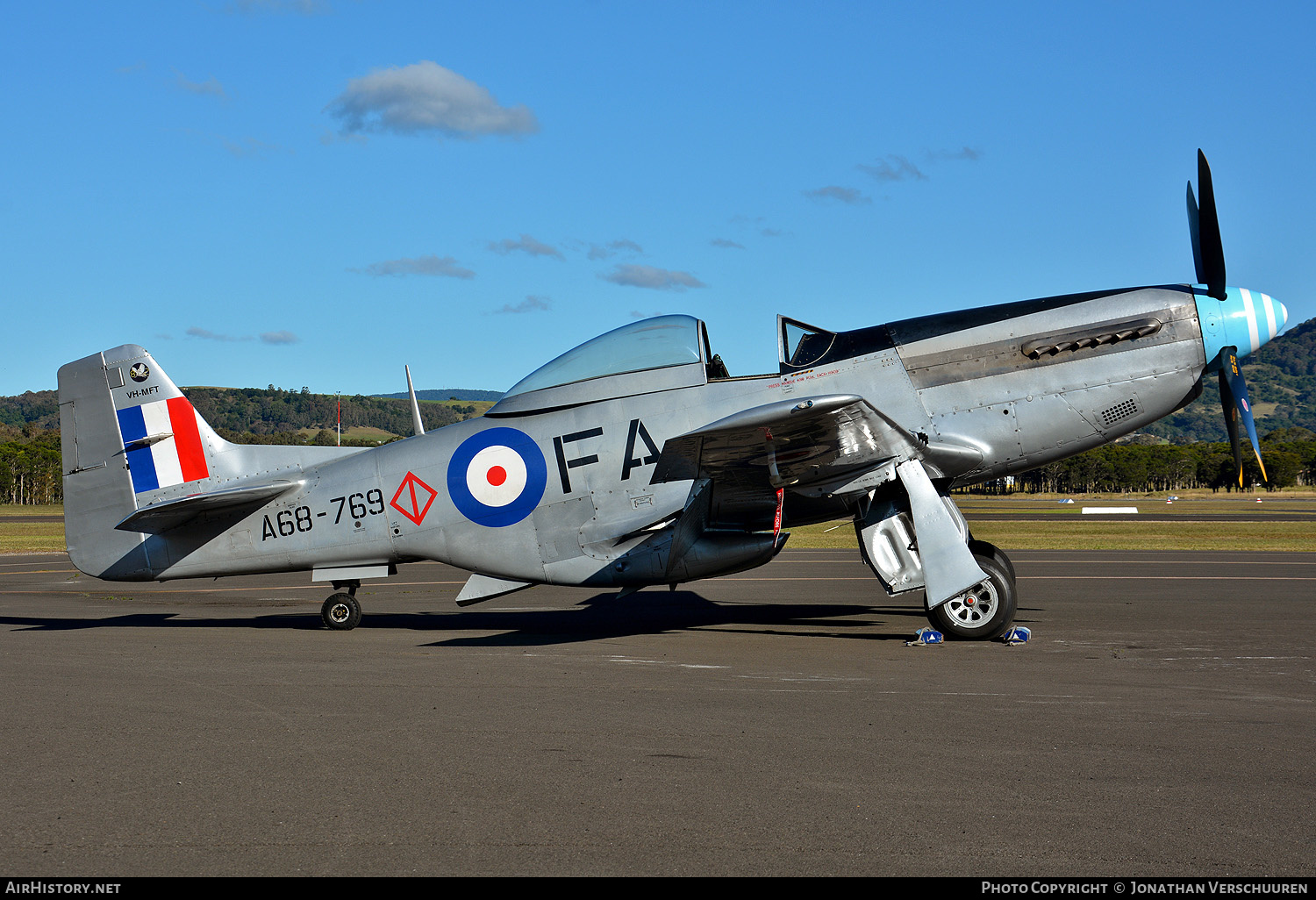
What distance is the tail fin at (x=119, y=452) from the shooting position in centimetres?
1220

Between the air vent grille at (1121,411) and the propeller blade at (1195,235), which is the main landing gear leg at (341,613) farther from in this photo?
the propeller blade at (1195,235)

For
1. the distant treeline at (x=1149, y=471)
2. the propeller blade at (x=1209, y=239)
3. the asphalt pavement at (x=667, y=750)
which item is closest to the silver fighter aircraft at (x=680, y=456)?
the propeller blade at (x=1209, y=239)

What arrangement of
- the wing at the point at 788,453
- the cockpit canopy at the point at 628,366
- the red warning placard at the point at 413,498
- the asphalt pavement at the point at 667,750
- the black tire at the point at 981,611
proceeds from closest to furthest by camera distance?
the asphalt pavement at the point at 667,750 → the wing at the point at 788,453 → the black tire at the point at 981,611 → the cockpit canopy at the point at 628,366 → the red warning placard at the point at 413,498

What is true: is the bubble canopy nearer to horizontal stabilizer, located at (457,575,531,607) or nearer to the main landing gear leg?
horizontal stabilizer, located at (457,575,531,607)

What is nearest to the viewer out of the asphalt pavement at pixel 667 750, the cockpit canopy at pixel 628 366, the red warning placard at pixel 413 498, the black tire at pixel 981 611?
the asphalt pavement at pixel 667 750

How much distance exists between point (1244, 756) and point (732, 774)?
113 inches

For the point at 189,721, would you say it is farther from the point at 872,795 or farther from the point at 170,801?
the point at 872,795

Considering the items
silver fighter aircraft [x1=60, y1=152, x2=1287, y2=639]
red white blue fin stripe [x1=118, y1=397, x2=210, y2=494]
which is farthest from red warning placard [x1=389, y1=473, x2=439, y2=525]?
red white blue fin stripe [x1=118, y1=397, x2=210, y2=494]

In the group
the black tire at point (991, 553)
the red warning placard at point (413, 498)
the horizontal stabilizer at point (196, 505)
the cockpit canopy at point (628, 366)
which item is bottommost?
the black tire at point (991, 553)

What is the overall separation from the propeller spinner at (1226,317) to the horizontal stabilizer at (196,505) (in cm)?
1077

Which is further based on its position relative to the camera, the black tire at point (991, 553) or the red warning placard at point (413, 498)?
the red warning placard at point (413, 498)

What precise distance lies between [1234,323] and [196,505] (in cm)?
1207

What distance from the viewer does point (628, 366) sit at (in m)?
11.0

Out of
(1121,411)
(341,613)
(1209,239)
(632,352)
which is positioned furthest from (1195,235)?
(341,613)
